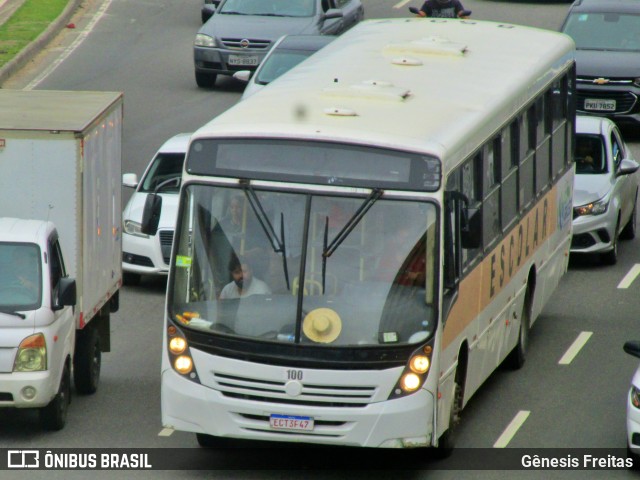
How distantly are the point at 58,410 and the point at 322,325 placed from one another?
3.04m

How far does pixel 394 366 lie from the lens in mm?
12141

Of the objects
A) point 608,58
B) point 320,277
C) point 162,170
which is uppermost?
point 320,277

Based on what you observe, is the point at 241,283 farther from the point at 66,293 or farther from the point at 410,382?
the point at 66,293

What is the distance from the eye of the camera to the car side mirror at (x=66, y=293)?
13.5m

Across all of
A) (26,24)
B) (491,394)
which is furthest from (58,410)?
(26,24)

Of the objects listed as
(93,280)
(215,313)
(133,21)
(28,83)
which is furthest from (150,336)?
(133,21)

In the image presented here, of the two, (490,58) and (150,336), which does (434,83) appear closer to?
(490,58)

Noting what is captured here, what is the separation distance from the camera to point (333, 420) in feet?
39.8

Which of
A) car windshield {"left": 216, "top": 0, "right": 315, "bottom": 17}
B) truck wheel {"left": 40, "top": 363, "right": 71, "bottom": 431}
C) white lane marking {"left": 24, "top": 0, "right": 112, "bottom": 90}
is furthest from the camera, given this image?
car windshield {"left": 216, "top": 0, "right": 315, "bottom": 17}

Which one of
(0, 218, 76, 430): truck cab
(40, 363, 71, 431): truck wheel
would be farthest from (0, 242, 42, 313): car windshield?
(40, 363, 71, 431): truck wheel

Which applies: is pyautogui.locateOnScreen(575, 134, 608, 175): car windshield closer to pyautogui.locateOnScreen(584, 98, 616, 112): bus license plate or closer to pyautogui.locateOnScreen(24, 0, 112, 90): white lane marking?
pyautogui.locateOnScreen(584, 98, 616, 112): bus license plate

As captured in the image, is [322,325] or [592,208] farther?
[592,208]

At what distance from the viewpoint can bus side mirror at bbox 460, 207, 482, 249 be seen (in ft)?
41.6

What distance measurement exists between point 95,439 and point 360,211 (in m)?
3.41
